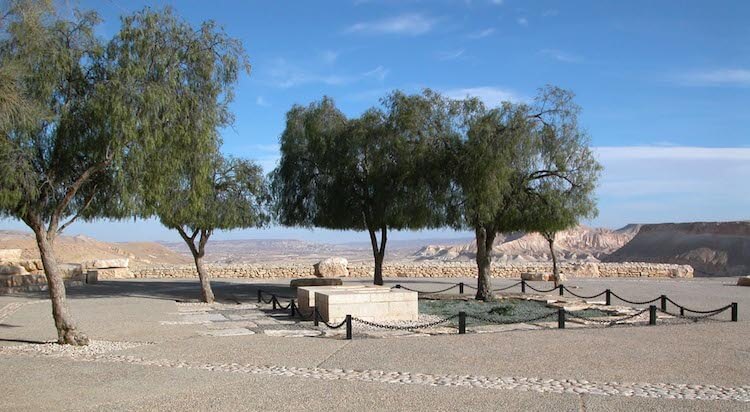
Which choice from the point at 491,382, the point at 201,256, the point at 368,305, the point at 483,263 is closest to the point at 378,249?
the point at 483,263

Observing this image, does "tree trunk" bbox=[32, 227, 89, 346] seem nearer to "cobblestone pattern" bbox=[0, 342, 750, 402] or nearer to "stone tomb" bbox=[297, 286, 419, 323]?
"cobblestone pattern" bbox=[0, 342, 750, 402]

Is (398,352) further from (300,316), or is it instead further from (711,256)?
(711,256)

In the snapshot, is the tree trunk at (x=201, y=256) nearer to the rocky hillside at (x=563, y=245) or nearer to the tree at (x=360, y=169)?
the tree at (x=360, y=169)

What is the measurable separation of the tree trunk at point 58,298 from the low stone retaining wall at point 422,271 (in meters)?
20.2

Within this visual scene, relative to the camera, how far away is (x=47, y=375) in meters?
8.69

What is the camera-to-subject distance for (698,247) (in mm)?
59250

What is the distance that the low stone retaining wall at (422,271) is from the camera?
31641 mm

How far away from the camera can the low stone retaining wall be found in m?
31.6

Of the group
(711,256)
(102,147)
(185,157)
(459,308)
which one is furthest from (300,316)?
(711,256)

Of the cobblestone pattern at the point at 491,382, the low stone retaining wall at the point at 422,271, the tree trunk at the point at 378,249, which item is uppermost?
the tree trunk at the point at 378,249

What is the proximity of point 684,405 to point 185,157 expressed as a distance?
883 centimetres

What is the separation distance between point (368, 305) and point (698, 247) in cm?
5340

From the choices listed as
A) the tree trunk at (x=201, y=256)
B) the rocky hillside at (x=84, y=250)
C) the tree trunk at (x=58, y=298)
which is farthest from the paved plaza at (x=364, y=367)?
the rocky hillside at (x=84, y=250)

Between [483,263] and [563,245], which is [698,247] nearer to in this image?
[563,245]
